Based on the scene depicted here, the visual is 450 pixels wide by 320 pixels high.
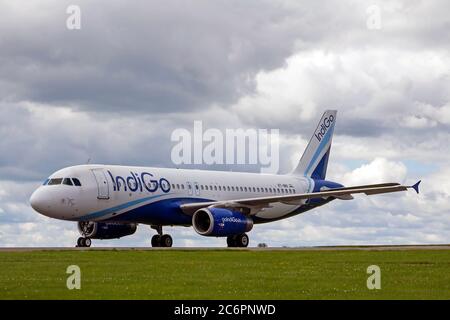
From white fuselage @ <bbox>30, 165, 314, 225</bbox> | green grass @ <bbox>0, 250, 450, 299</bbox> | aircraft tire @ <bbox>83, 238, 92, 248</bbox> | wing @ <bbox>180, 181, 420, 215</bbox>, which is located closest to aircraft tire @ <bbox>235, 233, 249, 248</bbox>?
wing @ <bbox>180, 181, 420, 215</bbox>

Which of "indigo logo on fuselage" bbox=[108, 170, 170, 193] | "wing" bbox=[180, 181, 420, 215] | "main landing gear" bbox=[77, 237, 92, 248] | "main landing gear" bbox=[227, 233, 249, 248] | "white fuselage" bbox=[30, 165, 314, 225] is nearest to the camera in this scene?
"white fuselage" bbox=[30, 165, 314, 225]

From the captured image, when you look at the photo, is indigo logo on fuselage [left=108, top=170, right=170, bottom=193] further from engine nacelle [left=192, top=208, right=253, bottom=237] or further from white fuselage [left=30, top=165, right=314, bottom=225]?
engine nacelle [left=192, top=208, right=253, bottom=237]

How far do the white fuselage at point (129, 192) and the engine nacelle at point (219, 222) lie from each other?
176 cm

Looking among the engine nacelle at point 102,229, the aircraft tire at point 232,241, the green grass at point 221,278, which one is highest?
the engine nacelle at point 102,229

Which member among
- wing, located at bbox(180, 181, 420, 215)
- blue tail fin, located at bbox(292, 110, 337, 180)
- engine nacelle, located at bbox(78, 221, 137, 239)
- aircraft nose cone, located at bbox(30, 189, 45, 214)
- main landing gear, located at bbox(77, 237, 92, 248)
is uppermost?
blue tail fin, located at bbox(292, 110, 337, 180)

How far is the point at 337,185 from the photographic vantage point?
60219 mm

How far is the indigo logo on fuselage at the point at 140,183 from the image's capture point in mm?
44344

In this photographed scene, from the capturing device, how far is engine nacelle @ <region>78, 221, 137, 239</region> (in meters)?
47.3

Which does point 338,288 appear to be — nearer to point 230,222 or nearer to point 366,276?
point 366,276

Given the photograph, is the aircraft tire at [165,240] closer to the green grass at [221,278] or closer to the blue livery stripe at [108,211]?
the blue livery stripe at [108,211]

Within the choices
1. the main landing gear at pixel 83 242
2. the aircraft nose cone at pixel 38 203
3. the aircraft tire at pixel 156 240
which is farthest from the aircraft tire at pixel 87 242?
the aircraft nose cone at pixel 38 203
